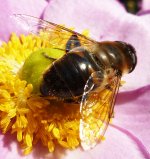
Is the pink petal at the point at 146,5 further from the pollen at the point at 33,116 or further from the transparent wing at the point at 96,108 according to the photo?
the transparent wing at the point at 96,108

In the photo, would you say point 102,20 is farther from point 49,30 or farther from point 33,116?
point 33,116

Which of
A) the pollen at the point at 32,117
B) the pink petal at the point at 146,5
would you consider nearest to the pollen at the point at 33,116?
the pollen at the point at 32,117

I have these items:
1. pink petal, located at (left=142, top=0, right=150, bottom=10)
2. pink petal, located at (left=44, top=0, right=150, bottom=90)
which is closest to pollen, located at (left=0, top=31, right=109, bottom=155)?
pink petal, located at (left=44, top=0, right=150, bottom=90)

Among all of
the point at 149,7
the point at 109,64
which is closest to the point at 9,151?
the point at 109,64

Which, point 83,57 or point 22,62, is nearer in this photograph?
point 83,57

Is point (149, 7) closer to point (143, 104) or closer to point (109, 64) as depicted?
point (143, 104)

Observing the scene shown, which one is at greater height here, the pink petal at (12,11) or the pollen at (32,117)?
the pink petal at (12,11)

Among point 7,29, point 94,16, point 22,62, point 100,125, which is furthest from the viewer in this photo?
point 94,16
